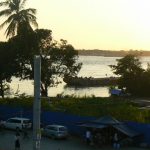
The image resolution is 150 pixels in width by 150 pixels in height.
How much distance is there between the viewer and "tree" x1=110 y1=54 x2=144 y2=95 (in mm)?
79188

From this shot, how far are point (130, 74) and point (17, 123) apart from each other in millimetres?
41451

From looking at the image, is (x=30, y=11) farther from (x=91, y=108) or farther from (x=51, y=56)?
(x=91, y=108)

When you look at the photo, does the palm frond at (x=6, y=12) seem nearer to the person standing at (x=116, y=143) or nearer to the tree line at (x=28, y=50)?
the tree line at (x=28, y=50)

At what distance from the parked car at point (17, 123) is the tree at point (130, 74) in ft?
133

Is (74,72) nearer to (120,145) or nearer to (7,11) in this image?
(7,11)

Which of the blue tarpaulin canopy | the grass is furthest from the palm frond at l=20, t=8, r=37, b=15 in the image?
the blue tarpaulin canopy

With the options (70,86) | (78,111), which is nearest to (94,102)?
(78,111)

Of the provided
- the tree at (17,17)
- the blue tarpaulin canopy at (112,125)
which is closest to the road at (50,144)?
the blue tarpaulin canopy at (112,125)

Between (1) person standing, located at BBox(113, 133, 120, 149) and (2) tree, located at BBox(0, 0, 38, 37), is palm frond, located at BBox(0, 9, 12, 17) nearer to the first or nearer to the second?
(2) tree, located at BBox(0, 0, 38, 37)

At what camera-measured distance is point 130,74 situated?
261 feet

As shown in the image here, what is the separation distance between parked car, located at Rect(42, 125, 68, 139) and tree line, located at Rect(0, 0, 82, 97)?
85.1 ft

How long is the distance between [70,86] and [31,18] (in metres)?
72.6

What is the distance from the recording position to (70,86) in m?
135

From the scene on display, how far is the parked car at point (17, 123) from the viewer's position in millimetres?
40406
